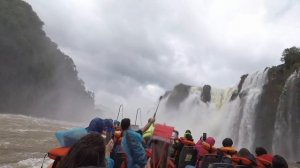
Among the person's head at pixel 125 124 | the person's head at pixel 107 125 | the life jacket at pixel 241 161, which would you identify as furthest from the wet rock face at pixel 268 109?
the person's head at pixel 107 125

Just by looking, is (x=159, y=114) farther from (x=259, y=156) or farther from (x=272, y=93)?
(x=259, y=156)

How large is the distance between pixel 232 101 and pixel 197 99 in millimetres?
16866

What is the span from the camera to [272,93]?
32.2 m

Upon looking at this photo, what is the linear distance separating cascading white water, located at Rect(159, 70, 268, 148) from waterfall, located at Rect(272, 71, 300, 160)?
3.07m

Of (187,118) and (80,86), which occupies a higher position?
(80,86)

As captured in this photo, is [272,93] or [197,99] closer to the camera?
[272,93]

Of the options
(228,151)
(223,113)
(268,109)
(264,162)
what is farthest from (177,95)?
(264,162)

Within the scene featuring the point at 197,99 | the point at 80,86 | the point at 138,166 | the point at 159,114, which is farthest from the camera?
the point at 80,86

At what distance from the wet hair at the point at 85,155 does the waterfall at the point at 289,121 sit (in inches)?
1124

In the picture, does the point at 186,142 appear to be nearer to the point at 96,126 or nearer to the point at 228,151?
the point at 228,151

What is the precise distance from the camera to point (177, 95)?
6450 cm

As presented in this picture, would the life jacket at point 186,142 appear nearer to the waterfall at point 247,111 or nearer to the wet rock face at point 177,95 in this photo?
the waterfall at point 247,111

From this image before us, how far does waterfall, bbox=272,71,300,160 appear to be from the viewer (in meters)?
29.1

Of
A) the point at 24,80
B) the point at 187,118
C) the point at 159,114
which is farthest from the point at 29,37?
the point at 187,118
